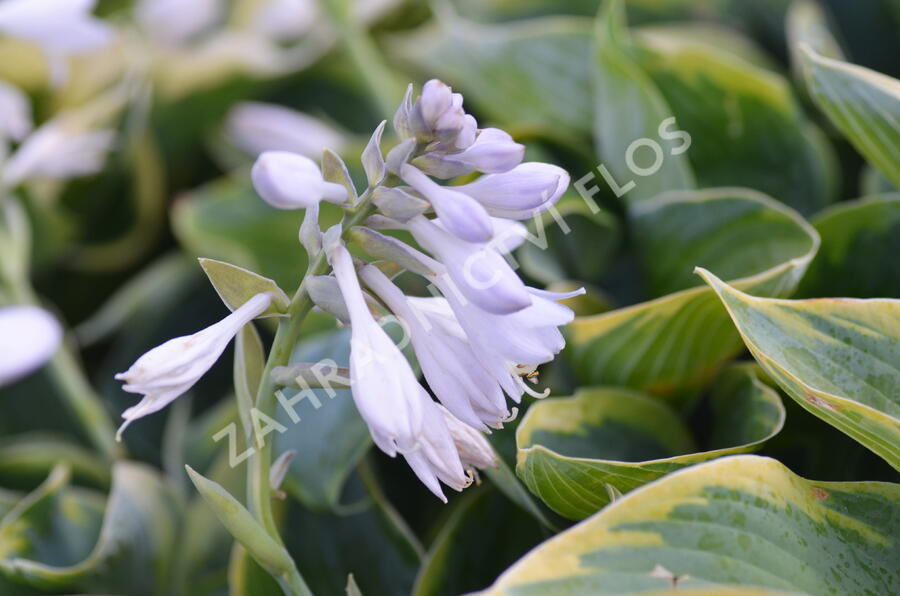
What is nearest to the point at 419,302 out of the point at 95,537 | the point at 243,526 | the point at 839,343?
the point at 243,526

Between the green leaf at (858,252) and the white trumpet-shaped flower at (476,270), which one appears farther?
the green leaf at (858,252)

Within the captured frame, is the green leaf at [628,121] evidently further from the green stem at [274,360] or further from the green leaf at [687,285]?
the green stem at [274,360]

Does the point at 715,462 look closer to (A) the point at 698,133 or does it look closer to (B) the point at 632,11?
(A) the point at 698,133

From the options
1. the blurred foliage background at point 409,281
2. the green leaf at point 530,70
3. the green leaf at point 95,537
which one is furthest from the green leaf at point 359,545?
the green leaf at point 530,70

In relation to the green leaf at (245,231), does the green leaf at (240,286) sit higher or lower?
higher

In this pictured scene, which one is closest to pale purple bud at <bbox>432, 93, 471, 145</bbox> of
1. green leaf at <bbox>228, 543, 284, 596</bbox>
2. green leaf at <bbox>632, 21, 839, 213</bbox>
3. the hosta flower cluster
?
the hosta flower cluster

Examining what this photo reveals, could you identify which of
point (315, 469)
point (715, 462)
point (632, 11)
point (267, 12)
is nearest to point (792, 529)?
point (715, 462)

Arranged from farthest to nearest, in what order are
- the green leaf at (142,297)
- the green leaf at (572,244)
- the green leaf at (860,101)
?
1. the green leaf at (142,297)
2. the green leaf at (572,244)
3. the green leaf at (860,101)

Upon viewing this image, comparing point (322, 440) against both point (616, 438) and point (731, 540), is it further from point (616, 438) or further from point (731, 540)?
point (731, 540)
